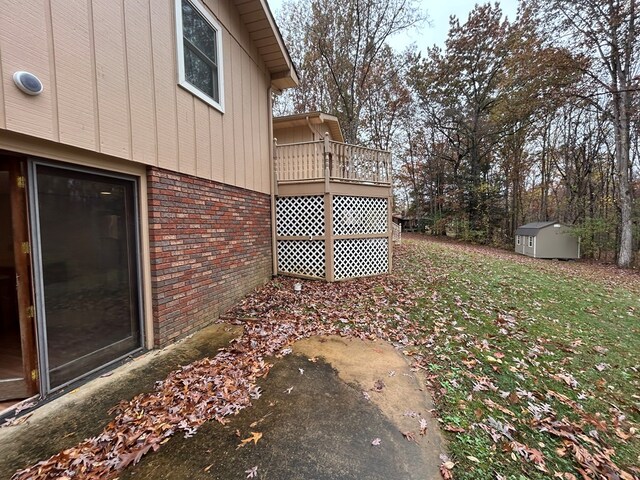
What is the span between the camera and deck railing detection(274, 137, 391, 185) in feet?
23.7

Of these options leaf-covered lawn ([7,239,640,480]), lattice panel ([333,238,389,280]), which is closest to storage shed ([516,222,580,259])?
leaf-covered lawn ([7,239,640,480])

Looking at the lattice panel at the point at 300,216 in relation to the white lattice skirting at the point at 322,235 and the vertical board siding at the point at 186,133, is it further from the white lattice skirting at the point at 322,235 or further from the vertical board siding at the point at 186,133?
the vertical board siding at the point at 186,133

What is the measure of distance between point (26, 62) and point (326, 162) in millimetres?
5387

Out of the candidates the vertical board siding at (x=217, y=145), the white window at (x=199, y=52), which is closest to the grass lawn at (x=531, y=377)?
the vertical board siding at (x=217, y=145)

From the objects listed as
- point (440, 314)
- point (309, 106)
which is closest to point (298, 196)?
point (440, 314)

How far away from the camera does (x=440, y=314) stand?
5414mm

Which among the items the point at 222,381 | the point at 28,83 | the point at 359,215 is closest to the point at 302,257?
the point at 359,215

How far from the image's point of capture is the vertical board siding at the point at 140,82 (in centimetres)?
339

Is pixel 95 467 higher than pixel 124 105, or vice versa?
pixel 124 105

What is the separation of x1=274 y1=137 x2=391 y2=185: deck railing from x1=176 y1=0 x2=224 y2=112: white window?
2575 mm

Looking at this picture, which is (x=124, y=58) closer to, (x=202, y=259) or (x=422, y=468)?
(x=202, y=259)

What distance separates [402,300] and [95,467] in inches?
210

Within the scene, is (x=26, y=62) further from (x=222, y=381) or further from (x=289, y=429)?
(x=289, y=429)

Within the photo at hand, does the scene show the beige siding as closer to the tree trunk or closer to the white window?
the white window
